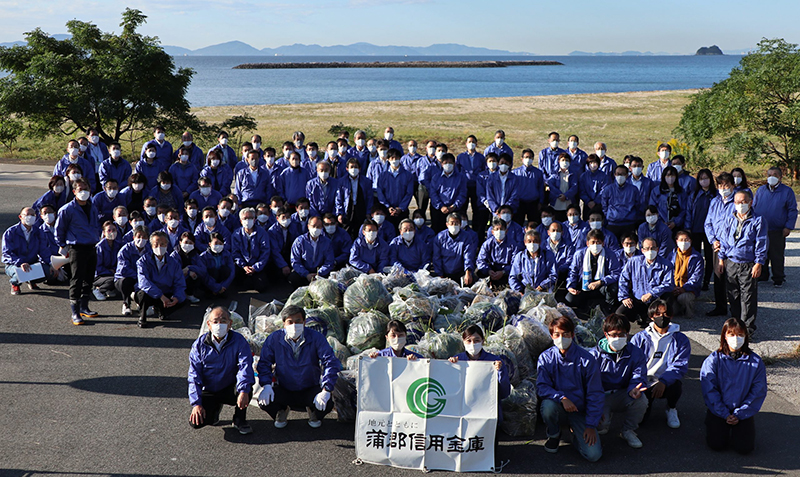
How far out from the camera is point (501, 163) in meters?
12.8

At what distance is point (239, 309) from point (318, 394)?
13.8 feet

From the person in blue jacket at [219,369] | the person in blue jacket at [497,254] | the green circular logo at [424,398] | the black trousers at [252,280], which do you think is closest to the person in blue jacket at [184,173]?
the black trousers at [252,280]

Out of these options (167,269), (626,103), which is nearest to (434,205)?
(167,269)

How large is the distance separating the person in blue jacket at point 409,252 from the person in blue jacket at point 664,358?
452 centimetres

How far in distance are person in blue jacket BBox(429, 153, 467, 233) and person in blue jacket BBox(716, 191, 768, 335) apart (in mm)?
4842

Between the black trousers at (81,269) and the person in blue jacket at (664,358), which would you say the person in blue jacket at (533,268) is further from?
the black trousers at (81,269)

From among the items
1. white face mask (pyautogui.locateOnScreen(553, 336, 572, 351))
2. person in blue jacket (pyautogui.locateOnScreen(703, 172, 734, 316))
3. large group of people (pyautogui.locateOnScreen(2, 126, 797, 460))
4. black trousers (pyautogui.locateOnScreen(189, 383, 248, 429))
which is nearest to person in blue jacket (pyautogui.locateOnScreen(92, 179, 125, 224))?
large group of people (pyautogui.locateOnScreen(2, 126, 797, 460))

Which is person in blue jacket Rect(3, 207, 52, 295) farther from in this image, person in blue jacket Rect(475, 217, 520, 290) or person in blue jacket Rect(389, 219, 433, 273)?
person in blue jacket Rect(475, 217, 520, 290)

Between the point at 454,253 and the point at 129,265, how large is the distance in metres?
5.00

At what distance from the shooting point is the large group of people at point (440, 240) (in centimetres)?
698

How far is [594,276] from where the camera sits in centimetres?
1042

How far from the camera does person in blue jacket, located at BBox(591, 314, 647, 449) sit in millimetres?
6844

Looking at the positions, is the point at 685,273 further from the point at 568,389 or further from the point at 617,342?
the point at 568,389

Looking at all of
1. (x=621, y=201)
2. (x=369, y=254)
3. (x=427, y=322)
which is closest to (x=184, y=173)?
(x=369, y=254)
